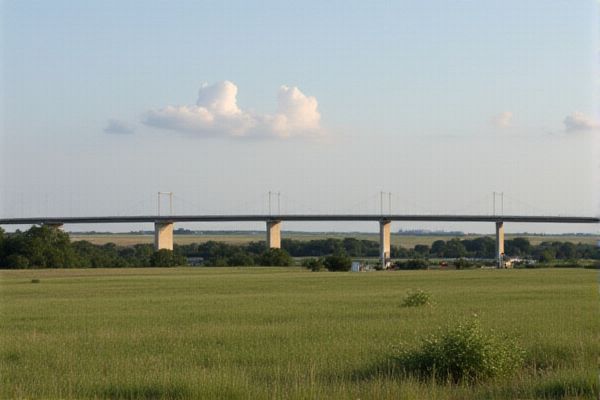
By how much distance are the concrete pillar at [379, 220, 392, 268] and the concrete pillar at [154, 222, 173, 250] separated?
3964 centimetres

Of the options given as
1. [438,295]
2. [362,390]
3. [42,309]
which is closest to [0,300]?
[42,309]

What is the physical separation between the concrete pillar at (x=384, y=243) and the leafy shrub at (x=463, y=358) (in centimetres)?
13530

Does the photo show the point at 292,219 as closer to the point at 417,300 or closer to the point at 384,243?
the point at 384,243

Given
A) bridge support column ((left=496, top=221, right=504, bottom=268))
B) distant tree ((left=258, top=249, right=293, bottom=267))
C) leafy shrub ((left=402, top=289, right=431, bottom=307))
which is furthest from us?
distant tree ((left=258, top=249, right=293, bottom=267))

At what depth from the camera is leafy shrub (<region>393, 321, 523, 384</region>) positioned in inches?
791

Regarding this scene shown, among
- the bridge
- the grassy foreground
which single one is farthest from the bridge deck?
the grassy foreground

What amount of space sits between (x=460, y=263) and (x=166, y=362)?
135375 mm

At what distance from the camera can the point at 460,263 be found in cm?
15400

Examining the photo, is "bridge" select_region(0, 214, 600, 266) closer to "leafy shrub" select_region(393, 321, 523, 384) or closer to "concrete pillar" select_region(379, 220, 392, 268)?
"concrete pillar" select_region(379, 220, 392, 268)

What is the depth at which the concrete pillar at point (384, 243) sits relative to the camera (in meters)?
159

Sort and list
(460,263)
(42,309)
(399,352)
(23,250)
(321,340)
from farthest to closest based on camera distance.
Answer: (460,263)
(23,250)
(42,309)
(321,340)
(399,352)

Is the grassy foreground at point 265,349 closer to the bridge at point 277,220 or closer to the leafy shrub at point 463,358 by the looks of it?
the leafy shrub at point 463,358

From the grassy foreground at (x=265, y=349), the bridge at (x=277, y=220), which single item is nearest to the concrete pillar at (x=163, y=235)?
the bridge at (x=277, y=220)

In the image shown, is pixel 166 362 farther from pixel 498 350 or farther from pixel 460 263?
pixel 460 263
